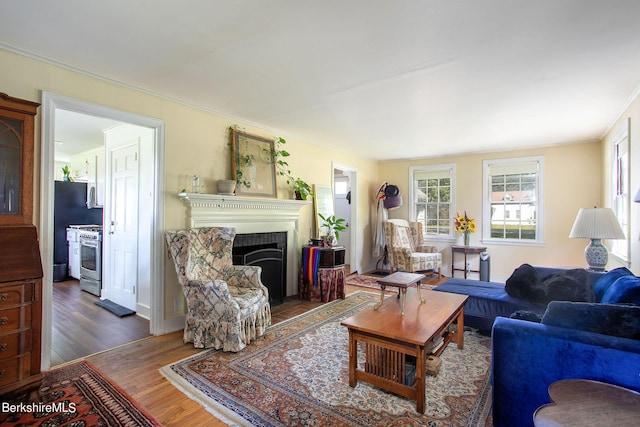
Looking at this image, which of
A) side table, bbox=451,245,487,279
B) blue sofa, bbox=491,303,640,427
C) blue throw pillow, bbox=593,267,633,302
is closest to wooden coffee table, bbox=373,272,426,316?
blue sofa, bbox=491,303,640,427

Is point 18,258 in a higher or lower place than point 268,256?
higher

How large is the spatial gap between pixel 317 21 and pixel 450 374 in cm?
266

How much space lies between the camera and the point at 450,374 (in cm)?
234

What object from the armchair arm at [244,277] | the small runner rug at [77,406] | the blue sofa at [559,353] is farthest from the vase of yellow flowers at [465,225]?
the small runner rug at [77,406]

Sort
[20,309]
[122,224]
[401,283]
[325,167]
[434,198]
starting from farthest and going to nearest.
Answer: [434,198] < [325,167] < [122,224] < [401,283] < [20,309]

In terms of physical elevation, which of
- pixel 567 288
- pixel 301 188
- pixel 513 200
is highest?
pixel 301 188

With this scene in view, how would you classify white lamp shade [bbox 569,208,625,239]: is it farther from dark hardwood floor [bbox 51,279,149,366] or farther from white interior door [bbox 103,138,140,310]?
white interior door [bbox 103,138,140,310]

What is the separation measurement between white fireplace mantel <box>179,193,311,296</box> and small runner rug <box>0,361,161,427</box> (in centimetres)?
161

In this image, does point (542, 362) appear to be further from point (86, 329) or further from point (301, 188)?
point (86, 329)

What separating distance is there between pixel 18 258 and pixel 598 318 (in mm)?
3528

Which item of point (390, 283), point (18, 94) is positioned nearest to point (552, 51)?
point (390, 283)

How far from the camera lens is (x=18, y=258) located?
2.11m

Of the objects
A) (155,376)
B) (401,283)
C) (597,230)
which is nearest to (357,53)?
(401,283)

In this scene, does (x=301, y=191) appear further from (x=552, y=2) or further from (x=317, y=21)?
(x=552, y=2)
